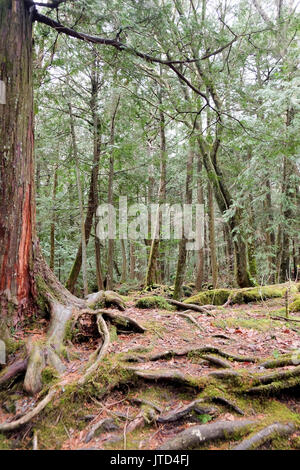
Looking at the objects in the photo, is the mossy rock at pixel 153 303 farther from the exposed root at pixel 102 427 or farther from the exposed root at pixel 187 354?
the exposed root at pixel 102 427

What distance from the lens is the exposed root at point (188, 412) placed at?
8.48 feet

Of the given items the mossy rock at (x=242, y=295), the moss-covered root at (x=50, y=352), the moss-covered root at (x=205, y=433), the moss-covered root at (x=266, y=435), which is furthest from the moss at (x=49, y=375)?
the mossy rock at (x=242, y=295)

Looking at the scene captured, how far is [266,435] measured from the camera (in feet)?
7.41

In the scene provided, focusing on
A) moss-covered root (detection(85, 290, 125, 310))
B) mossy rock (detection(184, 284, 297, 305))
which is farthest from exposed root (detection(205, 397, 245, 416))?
mossy rock (detection(184, 284, 297, 305))

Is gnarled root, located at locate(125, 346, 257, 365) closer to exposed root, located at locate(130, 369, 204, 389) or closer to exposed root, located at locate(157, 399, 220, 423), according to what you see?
exposed root, located at locate(130, 369, 204, 389)

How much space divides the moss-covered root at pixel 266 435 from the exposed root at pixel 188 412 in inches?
15.6

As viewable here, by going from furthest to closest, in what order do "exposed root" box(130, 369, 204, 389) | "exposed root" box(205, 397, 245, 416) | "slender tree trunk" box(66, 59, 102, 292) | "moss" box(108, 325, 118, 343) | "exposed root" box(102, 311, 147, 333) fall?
"slender tree trunk" box(66, 59, 102, 292) → "exposed root" box(102, 311, 147, 333) → "moss" box(108, 325, 118, 343) → "exposed root" box(130, 369, 204, 389) → "exposed root" box(205, 397, 245, 416)

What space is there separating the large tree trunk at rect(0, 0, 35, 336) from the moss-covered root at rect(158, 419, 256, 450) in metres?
2.76

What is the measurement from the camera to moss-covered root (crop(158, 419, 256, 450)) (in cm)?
229

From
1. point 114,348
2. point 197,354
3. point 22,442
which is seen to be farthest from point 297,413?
point 22,442

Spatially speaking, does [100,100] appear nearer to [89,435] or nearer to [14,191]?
[14,191]

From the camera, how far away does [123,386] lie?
9.94 ft

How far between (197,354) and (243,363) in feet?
1.98

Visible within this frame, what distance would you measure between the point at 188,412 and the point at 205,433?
11.9 inches
